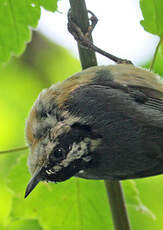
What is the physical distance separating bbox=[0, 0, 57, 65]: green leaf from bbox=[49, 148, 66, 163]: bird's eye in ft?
2.59

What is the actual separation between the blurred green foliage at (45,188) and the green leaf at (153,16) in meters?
1.14

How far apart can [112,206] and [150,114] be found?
0.82 m

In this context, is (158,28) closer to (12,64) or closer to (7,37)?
(7,37)

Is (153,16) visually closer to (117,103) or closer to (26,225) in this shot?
(117,103)

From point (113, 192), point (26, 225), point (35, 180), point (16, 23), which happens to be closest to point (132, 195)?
point (113, 192)

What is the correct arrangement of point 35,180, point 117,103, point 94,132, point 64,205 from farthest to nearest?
point 64,205 < point 117,103 < point 94,132 < point 35,180

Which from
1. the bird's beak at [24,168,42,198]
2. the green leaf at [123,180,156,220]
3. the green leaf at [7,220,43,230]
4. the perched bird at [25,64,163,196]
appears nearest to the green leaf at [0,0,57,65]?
the perched bird at [25,64,163,196]

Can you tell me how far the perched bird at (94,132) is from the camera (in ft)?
11.7

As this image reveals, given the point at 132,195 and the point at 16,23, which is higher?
the point at 16,23

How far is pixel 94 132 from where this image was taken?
375cm

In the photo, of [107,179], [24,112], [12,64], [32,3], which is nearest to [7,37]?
[32,3]

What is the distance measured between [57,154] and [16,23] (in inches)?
41.5

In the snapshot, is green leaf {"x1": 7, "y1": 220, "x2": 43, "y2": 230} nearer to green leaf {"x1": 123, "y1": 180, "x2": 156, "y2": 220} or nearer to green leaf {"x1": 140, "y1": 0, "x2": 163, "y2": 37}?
green leaf {"x1": 123, "y1": 180, "x2": 156, "y2": 220}

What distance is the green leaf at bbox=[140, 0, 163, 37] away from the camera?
3.51 metres
